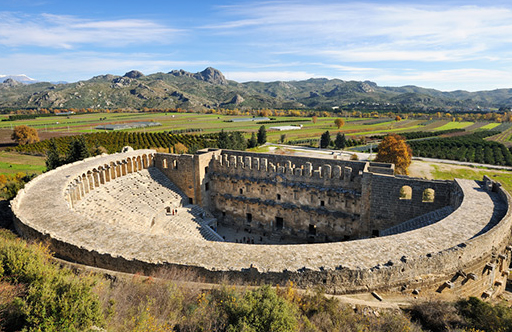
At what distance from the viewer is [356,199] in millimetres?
24328

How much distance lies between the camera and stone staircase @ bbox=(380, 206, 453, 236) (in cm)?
1962

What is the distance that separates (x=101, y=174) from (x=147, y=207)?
508 centimetres

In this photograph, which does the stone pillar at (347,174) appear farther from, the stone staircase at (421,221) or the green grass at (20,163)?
the green grass at (20,163)

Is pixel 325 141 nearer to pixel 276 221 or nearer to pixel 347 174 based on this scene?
pixel 276 221

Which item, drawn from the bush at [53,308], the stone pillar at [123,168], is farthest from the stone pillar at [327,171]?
the bush at [53,308]

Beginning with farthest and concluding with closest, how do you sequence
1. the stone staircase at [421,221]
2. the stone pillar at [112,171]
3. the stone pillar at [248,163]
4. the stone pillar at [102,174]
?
the stone pillar at [248,163], the stone pillar at [112,171], the stone pillar at [102,174], the stone staircase at [421,221]

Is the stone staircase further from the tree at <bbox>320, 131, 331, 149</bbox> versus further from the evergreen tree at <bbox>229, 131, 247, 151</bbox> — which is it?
the tree at <bbox>320, 131, 331, 149</bbox>

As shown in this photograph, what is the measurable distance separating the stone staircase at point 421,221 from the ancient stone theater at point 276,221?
0.10m

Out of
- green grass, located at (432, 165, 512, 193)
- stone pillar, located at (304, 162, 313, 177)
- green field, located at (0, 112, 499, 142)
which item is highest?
green field, located at (0, 112, 499, 142)

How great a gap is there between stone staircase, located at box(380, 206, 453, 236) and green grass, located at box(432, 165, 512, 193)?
93.5ft

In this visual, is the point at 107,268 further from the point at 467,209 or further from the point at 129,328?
the point at 467,209

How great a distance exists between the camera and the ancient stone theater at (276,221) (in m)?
12.7

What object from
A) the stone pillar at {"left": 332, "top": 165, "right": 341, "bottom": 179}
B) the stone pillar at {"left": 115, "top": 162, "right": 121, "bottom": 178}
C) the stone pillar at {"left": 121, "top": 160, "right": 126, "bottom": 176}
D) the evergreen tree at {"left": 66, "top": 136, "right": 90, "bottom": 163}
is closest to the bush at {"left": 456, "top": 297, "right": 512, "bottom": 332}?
the stone pillar at {"left": 332, "top": 165, "right": 341, "bottom": 179}

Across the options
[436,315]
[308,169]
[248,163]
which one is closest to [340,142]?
[248,163]
